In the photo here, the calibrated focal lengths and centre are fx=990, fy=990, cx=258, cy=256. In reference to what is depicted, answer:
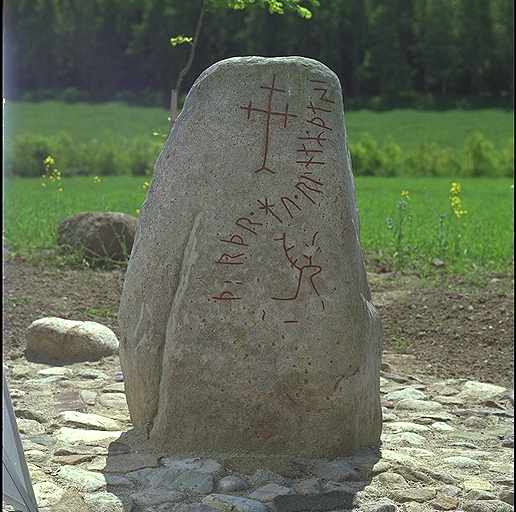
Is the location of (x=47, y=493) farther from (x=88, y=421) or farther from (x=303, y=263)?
(x=303, y=263)

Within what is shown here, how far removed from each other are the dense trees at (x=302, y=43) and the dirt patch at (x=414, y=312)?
77.6 feet

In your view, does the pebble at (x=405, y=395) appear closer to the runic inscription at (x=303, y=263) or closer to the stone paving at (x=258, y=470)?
the stone paving at (x=258, y=470)

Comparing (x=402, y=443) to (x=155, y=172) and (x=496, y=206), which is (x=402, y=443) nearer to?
(x=155, y=172)

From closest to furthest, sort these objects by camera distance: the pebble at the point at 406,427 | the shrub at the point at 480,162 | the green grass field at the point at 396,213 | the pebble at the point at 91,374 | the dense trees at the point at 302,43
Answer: the pebble at the point at 406,427
the pebble at the point at 91,374
the green grass field at the point at 396,213
the shrub at the point at 480,162
the dense trees at the point at 302,43

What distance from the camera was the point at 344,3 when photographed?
3484 centimetres

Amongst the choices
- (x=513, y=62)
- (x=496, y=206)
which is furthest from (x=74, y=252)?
(x=513, y=62)

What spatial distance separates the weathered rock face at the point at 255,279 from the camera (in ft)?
13.7

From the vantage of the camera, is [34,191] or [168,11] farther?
[168,11]

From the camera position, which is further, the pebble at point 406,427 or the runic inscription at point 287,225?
the pebble at point 406,427

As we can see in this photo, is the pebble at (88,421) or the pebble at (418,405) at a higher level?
the pebble at (88,421)

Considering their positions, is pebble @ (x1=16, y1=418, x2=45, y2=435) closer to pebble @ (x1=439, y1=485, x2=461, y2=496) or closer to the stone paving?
the stone paving

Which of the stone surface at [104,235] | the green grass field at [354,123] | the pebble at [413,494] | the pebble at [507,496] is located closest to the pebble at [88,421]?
the pebble at [413,494]

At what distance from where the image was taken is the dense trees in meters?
33.0

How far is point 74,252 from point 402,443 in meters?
4.90
